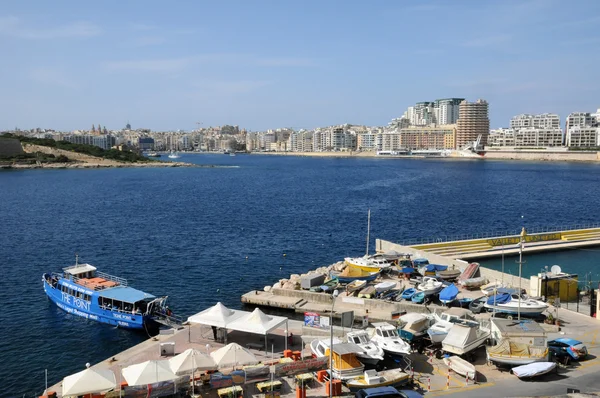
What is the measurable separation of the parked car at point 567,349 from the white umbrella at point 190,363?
11.9m

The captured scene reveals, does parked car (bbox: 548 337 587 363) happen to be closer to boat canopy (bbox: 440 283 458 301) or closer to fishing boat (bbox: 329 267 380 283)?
boat canopy (bbox: 440 283 458 301)

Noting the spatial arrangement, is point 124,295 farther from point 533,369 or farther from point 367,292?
point 533,369

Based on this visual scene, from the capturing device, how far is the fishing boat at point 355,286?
29.2m

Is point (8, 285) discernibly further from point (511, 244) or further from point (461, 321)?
point (511, 244)

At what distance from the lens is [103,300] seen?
27.3 m

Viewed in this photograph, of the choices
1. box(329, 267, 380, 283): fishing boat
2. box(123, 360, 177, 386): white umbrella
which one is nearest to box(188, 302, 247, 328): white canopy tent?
box(123, 360, 177, 386): white umbrella

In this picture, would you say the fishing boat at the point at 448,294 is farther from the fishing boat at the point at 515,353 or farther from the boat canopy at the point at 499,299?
the fishing boat at the point at 515,353

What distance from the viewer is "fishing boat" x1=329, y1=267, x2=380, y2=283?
101 ft

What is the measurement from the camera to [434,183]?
116 meters

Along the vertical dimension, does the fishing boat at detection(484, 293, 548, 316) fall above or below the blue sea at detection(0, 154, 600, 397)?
above

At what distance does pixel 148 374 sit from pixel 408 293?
1560 centimetres

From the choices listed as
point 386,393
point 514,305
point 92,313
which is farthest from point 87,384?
point 514,305

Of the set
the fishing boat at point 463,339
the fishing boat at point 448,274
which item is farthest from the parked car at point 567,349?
the fishing boat at point 448,274

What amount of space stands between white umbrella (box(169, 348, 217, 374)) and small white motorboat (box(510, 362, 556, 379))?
32.8ft
